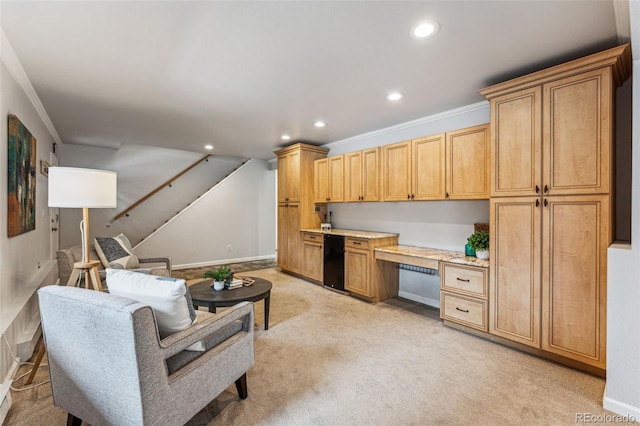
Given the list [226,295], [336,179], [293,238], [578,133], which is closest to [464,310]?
[578,133]

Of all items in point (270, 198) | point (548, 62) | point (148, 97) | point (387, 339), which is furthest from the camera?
point (270, 198)

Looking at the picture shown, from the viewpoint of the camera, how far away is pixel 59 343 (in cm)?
149

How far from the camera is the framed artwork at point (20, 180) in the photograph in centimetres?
236

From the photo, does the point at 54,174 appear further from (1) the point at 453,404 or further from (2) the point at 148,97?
(1) the point at 453,404

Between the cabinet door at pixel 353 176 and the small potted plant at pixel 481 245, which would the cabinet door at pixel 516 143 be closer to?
the small potted plant at pixel 481 245

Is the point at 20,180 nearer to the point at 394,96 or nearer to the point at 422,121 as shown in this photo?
the point at 394,96

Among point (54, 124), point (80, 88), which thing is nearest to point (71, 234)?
point (54, 124)

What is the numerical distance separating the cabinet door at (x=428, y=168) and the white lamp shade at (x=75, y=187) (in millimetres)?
3195

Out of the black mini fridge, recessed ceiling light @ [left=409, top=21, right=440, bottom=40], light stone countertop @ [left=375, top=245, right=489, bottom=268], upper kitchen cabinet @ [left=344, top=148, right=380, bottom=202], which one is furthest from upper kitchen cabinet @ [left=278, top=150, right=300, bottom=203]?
recessed ceiling light @ [left=409, top=21, right=440, bottom=40]

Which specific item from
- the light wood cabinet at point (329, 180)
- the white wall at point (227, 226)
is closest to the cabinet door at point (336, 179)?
the light wood cabinet at point (329, 180)

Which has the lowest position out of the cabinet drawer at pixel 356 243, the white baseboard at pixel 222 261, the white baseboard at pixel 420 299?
the white baseboard at pixel 420 299

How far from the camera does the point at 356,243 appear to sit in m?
4.12

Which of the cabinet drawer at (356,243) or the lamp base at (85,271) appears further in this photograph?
the cabinet drawer at (356,243)

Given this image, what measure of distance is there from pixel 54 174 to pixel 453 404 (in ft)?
10.4
